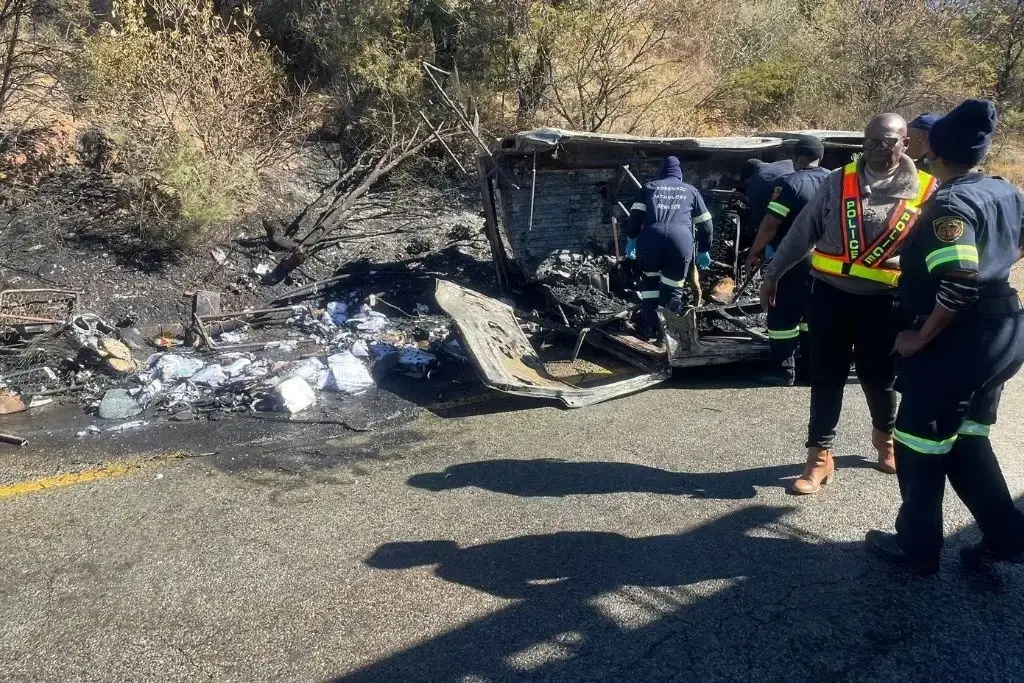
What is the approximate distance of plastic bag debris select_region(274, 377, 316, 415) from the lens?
5.48 metres

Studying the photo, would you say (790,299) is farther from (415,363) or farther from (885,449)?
(415,363)

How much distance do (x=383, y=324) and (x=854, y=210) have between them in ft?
15.0

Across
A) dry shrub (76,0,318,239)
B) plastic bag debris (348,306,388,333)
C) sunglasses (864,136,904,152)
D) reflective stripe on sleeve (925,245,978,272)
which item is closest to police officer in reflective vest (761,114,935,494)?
sunglasses (864,136,904,152)

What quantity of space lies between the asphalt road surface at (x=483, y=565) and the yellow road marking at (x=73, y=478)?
2 centimetres

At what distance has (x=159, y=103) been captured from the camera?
9.93 meters

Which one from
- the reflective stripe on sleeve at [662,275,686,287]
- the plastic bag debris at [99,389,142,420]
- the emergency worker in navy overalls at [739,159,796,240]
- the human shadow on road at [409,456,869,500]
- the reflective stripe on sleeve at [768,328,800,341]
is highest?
the emergency worker in navy overalls at [739,159,796,240]

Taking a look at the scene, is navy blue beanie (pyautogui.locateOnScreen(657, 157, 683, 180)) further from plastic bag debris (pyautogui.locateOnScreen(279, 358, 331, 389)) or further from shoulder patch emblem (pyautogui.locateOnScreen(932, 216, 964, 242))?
shoulder patch emblem (pyautogui.locateOnScreen(932, 216, 964, 242))

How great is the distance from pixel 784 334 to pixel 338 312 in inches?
163

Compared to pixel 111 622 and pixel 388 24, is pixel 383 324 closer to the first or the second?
pixel 111 622

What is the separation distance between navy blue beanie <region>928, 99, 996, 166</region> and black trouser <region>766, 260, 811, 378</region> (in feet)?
8.35

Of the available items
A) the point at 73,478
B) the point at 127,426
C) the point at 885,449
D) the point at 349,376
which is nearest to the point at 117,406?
the point at 127,426

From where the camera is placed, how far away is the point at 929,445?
301 centimetres

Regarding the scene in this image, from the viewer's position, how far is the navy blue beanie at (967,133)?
2947mm

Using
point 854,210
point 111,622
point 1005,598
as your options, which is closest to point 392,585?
point 111,622
